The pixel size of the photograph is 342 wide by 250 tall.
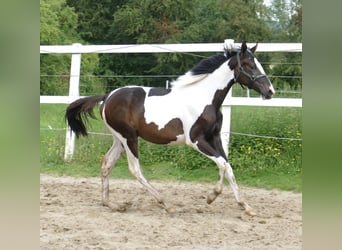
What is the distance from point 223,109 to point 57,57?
8902mm

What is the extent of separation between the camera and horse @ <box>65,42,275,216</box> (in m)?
4.23

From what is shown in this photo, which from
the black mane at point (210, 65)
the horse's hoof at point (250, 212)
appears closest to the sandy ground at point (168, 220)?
the horse's hoof at point (250, 212)

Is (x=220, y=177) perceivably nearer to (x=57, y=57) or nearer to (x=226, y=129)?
(x=226, y=129)

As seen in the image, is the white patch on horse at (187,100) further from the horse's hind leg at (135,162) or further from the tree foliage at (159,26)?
the tree foliage at (159,26)

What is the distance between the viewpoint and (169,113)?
4.33m

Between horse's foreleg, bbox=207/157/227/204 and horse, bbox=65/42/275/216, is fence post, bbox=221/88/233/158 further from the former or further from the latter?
horse's foreleg, bbox=207/157/227/204

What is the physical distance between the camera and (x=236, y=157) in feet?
19.0

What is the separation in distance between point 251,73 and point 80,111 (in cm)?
185

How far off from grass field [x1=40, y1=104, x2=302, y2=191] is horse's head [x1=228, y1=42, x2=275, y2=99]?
1.50m

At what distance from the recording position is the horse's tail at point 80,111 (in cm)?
473

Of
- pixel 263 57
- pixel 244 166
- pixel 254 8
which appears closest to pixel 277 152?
pixel 244 166

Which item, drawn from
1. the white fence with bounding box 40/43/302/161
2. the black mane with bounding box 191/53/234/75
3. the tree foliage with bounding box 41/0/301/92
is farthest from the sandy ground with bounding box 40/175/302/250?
the tree foliage with bounding box 41/0/301/92

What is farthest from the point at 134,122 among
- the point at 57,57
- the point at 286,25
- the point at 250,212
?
the point at 286,25
